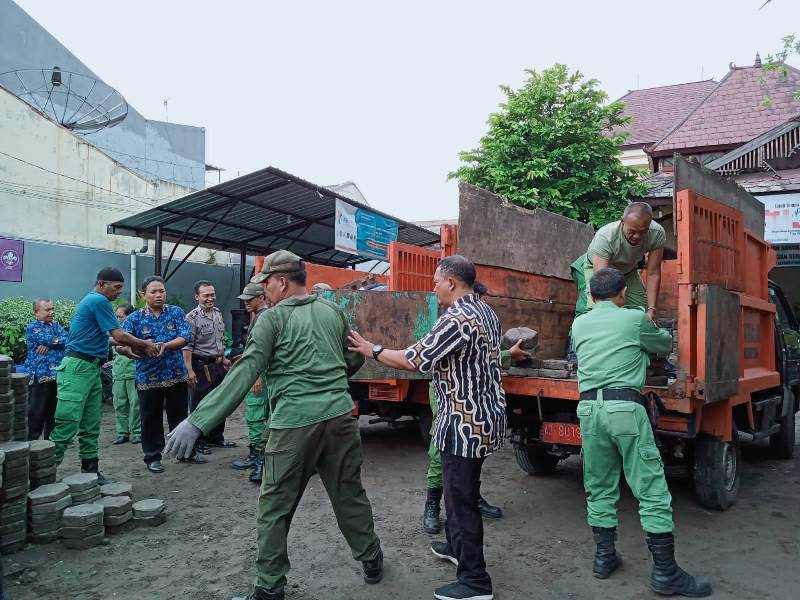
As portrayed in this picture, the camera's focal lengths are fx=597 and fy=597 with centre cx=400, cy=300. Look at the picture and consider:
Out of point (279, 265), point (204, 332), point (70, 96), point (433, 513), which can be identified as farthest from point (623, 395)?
point (70, 96)

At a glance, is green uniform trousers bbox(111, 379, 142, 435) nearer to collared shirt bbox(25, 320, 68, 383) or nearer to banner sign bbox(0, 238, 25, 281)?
collared shirt bbox(25, 320, 68, 383)

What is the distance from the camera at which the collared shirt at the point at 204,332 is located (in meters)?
6.36

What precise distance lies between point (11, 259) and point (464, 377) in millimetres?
9863

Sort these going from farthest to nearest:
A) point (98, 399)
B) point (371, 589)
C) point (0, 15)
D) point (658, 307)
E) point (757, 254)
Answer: point (0, 15) < point (658, 307) < point (757, 254) < point (98, 399) < point (371, 589)

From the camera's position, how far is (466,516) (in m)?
2.84

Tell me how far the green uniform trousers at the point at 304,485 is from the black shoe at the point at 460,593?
1.37 feet

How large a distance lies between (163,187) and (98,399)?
37.5 ft

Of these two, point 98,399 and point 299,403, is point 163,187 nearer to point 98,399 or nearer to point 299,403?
point 98,399

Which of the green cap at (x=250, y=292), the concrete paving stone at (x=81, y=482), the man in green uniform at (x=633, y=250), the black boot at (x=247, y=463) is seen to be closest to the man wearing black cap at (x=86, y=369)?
the concrete paving stone at (x=81, y=482)

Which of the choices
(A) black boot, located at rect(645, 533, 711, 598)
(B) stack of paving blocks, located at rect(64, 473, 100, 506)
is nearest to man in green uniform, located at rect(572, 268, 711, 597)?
(A) black boot, located at rect(645, 533, 711, 598)

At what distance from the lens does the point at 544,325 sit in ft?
17.8

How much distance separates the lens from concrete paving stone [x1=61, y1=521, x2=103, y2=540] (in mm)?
3629

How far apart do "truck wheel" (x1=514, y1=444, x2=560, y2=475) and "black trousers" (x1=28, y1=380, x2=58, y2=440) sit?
4.66 metres

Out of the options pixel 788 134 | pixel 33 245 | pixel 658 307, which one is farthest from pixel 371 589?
pixel 788 134
